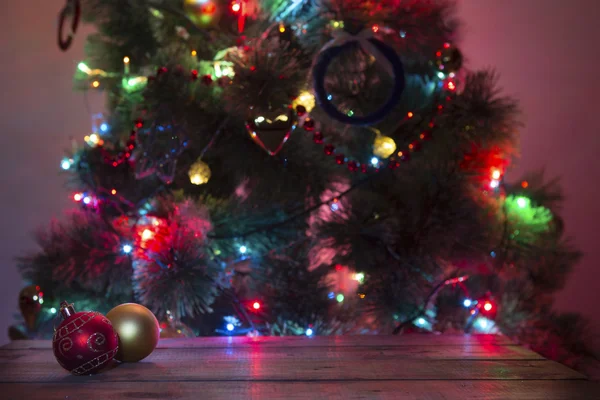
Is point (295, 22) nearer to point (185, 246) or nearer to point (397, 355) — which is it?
point (185, 246)

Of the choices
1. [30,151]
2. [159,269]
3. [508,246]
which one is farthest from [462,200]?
[30,151]

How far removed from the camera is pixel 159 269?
102 centimetres

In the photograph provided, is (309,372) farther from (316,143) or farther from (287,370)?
(316,143)

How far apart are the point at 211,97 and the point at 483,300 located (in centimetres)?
62

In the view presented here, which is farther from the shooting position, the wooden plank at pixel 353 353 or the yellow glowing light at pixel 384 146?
the yellow glowing light at pixel 384 146

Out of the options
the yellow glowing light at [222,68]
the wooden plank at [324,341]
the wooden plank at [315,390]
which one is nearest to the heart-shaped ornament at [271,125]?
the yellow glowing light at [222,68]

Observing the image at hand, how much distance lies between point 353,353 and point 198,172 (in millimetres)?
458

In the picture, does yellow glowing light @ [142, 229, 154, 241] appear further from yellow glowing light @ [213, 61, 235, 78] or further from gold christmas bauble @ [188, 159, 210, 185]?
yellow glowing light @ [213, 61, 235, 78]

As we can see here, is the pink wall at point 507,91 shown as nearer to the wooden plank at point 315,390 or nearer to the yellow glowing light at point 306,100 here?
the yellow glowing light at point 306,100

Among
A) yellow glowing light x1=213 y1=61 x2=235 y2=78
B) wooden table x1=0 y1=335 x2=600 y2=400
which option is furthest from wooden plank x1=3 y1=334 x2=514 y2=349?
yellow glowing light x1=213 y1=61 x2=235 y2=78

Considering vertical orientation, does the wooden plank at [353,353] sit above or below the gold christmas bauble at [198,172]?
below

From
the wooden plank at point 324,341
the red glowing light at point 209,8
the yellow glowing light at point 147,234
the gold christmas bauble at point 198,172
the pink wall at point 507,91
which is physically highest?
the pink wall at point 507,91

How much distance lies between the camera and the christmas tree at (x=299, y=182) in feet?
3.36

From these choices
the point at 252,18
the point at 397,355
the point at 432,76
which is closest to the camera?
the point at 397,355
